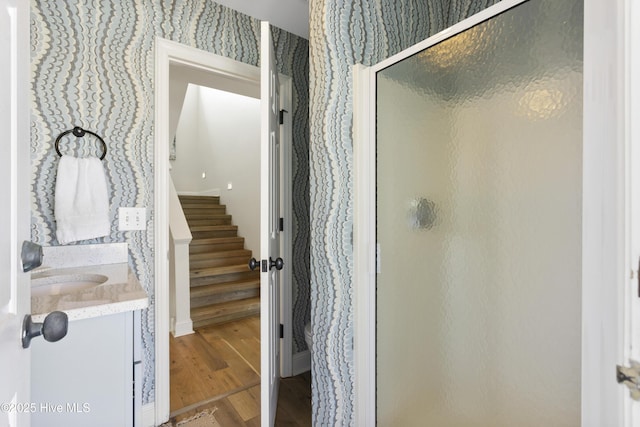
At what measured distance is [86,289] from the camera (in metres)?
1.03

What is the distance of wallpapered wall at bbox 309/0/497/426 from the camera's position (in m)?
1.30

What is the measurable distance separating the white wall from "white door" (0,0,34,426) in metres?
3.30

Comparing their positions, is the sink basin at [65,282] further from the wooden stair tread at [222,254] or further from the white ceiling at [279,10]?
the wooden stair tread at [222,254]

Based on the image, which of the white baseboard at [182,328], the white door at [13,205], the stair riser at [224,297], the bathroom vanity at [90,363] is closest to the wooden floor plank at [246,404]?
the bathroom vanity at [90,363]

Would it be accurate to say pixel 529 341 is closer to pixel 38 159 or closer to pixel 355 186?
pixel 355 186

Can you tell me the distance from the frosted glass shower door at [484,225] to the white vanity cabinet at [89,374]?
91 cm

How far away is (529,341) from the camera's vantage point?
2.78 feet

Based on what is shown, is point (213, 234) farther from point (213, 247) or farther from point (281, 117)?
point (281, 117)

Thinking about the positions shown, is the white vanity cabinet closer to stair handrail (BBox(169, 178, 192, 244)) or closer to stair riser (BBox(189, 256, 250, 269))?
stair handrail (BBox(169, 178, 192, 244))

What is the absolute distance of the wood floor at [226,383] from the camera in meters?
1.68

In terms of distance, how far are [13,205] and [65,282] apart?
1048 mm

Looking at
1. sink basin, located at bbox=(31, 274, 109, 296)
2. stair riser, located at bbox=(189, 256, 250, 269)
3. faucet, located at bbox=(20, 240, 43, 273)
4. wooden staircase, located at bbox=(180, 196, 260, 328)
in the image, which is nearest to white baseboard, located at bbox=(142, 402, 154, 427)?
sink basin, located at bbox=(31, 274, 109, 296)

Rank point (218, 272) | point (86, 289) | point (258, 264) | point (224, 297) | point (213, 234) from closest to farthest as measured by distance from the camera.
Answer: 1. point (86, 289)
2. point (258, 264)
3. point (224, 297)
4. point (218, 272)
5. point (213, 234)

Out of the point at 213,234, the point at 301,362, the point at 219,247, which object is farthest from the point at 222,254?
the point at 301,362
